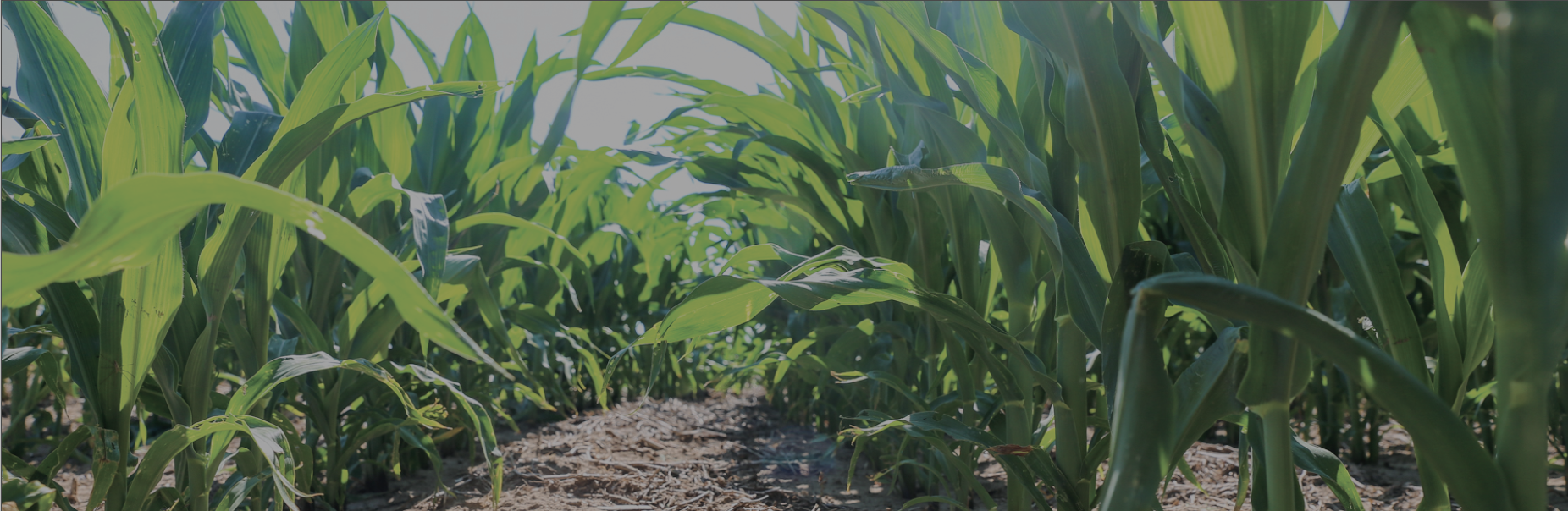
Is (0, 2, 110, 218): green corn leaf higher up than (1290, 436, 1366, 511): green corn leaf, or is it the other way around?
(0, 2, 110, 218): green corn leaf

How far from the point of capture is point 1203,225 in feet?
1.64

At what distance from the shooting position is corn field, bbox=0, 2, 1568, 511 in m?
0.33

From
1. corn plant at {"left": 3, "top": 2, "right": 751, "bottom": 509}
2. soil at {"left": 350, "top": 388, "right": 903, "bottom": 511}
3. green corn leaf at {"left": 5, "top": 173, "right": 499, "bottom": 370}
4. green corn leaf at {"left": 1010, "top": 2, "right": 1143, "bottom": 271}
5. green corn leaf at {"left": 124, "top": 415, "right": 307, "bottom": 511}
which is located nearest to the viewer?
green corn leaf at {"left": 5, "top": 173, "right": 499, "bottom": 370}

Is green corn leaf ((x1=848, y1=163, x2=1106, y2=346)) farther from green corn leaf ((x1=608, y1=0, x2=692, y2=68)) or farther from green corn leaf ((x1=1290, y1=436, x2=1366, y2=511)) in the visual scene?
green corn leaf ((x1=608, y1=0, x2=692, y2=68))

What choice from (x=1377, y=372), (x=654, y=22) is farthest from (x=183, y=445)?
(x=1377, y=372)

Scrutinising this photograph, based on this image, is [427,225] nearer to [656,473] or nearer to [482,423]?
[482,423]

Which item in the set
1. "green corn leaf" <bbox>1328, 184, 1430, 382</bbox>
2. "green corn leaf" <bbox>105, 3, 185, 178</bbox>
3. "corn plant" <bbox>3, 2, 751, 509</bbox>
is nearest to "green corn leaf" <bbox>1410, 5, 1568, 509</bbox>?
"green corn leaf" <bbox>1328, 184, 1430, 382</bbox>

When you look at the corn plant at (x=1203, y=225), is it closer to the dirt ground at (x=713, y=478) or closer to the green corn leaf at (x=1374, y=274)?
the green corn leaf at (x=1374, y=274)

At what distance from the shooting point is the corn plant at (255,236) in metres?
0.37

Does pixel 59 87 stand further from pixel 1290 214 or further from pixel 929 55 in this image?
pixel 1290 214

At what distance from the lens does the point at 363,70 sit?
1.09m

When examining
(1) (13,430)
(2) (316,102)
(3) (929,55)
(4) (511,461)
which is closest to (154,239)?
(2) (316,102)

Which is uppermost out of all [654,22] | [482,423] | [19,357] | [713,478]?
[654,22]

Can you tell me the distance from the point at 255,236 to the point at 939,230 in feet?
2.74
